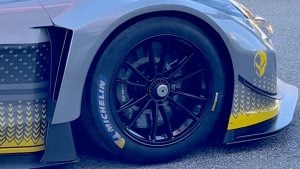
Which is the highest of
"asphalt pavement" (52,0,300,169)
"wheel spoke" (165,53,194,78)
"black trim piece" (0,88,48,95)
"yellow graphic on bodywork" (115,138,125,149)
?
"black trim piece" (0,88,48,95)

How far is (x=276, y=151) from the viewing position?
4.43 meters

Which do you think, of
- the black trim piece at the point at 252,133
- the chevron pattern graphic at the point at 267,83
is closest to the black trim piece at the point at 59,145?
the black trim piece at the point at 252,133

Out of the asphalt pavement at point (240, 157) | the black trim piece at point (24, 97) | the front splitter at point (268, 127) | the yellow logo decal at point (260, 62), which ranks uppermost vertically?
the black trim piece at point (24, 97)

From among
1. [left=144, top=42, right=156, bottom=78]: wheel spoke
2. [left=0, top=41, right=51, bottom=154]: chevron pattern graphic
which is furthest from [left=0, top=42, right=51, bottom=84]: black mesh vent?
[left=144, top=42, right=156, bottom=78]: wheel spoke

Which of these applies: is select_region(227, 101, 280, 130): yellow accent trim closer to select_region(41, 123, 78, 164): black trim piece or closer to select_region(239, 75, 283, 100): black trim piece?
select_region(239, 75, 283, 100): black trim piece

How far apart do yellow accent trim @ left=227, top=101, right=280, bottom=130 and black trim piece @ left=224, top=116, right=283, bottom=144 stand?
3cm

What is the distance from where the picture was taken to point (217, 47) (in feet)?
13.6

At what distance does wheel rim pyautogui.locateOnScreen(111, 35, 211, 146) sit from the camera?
409 cm

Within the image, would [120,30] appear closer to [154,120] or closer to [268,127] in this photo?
[154,120]

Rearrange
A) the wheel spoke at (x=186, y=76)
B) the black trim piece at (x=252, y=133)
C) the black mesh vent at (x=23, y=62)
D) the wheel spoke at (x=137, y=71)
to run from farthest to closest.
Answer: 1. the black trim piece at (x=252, y=133)
2. the wheel spoke at (x=186, y=76)
3. the wheel spoke at (x=137, y=71)
4. the black mesh vent at (x=23, y=62)

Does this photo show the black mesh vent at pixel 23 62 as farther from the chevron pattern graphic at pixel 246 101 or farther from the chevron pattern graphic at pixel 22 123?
the chevron pattern graphic at pixel 246 101

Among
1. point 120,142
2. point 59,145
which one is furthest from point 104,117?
point 59,145

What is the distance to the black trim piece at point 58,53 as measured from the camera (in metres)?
3.87

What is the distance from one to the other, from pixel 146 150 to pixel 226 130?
1.53ft
